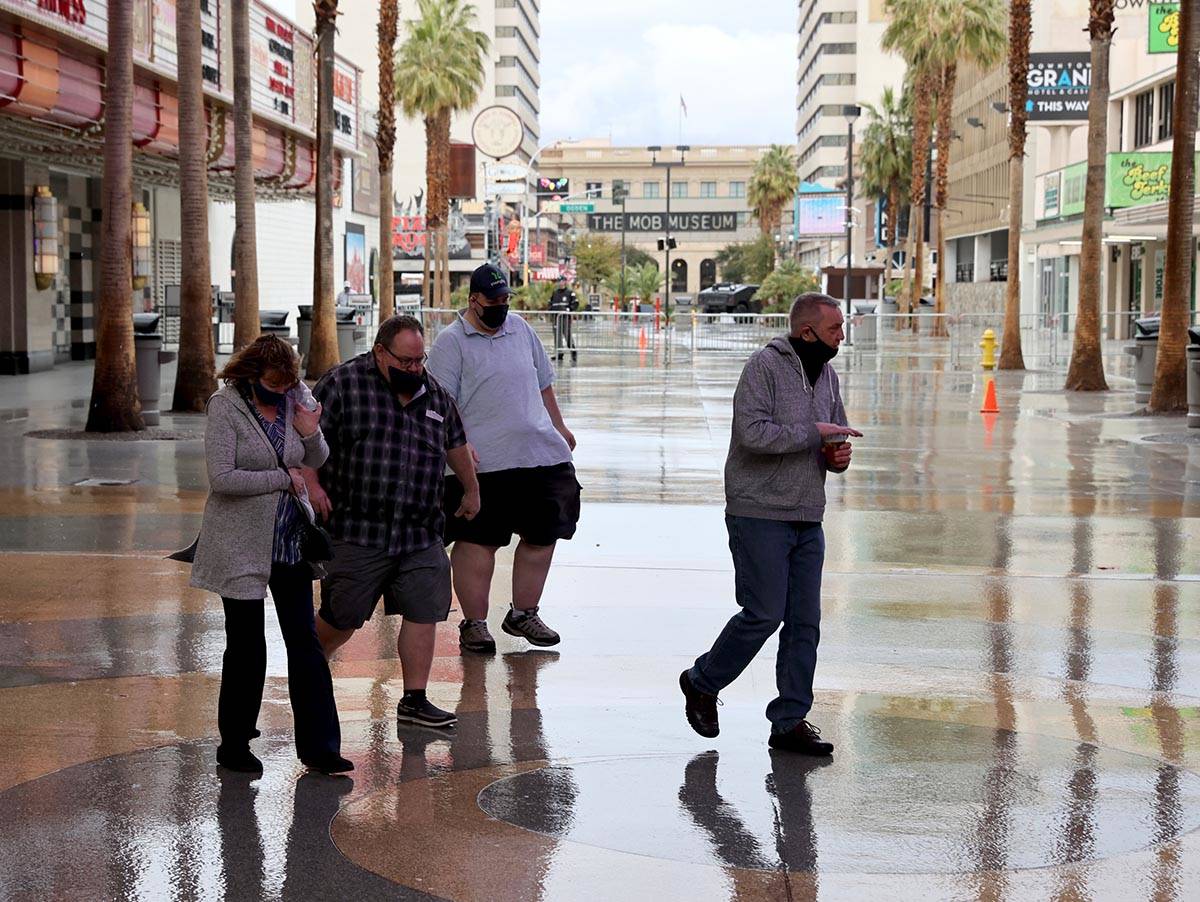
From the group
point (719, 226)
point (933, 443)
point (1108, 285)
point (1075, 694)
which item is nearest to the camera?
point (1075, 694)

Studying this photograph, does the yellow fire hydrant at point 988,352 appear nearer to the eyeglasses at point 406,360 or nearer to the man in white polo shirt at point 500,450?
the man in white polo shirt at point 500,450

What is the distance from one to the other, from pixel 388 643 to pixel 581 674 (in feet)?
3.95

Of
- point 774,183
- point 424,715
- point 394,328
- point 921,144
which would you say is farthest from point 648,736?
point 774,183

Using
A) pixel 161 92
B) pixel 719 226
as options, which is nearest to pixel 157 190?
pixel 161 92

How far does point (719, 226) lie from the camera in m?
196

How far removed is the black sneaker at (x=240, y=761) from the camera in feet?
20.7

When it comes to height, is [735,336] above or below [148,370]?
below

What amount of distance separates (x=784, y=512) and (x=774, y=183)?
4800 inches

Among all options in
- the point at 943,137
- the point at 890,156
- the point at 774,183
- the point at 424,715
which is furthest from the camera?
the point at 774,183

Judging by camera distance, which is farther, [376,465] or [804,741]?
[376,465]

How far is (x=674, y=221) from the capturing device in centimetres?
19488

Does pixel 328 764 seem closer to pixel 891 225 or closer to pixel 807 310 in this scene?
pixel 807 310

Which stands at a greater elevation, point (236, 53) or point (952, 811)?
point (236, 53)

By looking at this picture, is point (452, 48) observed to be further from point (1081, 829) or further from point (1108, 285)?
point (1081, 829)
